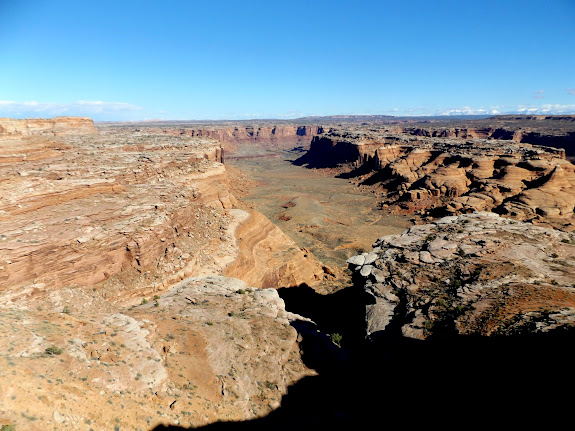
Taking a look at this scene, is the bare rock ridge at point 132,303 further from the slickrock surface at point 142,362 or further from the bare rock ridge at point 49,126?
the bare rock ridge at point 49,126

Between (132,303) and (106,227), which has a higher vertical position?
(106,227)

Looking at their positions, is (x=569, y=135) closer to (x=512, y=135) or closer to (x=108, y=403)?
(x=512, y=135)

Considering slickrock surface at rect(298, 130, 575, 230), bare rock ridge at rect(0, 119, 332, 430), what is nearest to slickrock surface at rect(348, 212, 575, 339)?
bare rock ridge at rect(0, 119, 332, 430)

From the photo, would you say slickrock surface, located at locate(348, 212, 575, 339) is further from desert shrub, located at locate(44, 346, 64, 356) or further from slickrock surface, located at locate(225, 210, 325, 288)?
desert shrub, located at locate(44, 346, 64, 356)

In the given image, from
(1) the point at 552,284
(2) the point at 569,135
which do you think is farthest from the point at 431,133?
(1) the point at 552,284

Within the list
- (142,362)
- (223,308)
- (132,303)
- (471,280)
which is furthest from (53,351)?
(471,280)

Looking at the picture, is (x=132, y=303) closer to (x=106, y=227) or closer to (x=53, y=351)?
(x=106, y=227)
